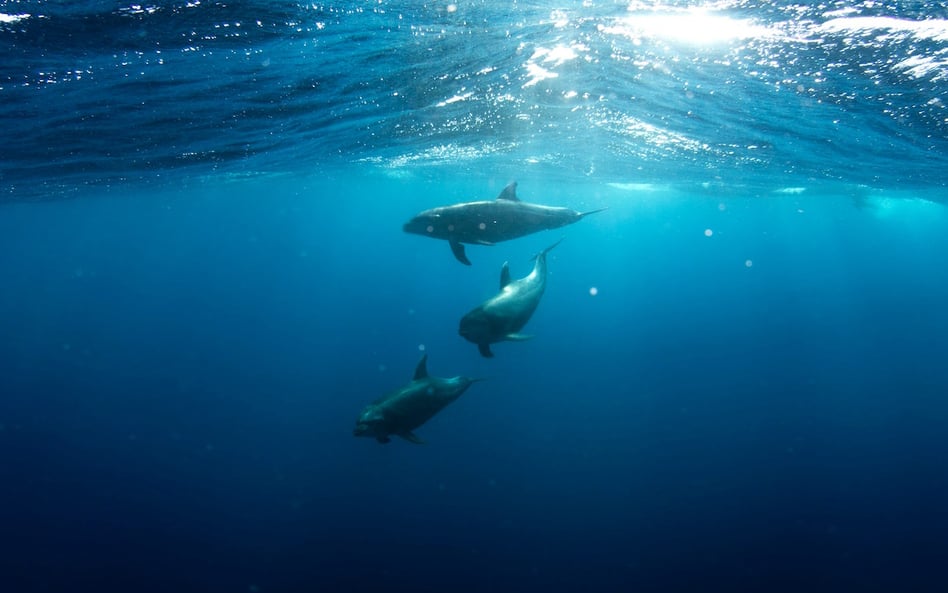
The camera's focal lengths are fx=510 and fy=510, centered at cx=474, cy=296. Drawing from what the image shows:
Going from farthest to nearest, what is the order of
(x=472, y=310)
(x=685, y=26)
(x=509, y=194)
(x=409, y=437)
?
(x=685, y=26) → (x=509, y=194) → (x=409, y=437) → (x=472, y=310)

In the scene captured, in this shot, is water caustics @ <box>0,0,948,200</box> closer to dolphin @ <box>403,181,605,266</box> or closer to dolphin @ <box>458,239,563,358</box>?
dolphin @ <box>403,181,605,266</box>

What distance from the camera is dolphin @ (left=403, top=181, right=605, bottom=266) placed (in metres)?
7.74

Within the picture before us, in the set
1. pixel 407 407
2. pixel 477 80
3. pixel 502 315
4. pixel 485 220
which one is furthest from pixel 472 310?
pixel 477 80

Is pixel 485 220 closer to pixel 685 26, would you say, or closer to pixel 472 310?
pixel 472 310

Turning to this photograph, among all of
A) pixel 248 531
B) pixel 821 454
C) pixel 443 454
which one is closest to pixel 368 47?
pixel 248 531

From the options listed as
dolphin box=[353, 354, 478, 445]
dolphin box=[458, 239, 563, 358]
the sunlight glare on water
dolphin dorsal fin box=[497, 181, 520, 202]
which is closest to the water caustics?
the sunlight glare on water

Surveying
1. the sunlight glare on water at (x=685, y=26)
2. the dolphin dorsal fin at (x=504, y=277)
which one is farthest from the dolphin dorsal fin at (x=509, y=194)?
the sunlight glare on water at (x=685, y=26)

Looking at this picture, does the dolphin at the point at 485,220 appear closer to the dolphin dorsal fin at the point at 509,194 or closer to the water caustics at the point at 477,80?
the dolphin dorsal fin at the point at 509,194

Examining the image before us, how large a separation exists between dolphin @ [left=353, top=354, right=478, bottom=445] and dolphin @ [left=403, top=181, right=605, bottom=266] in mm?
1975

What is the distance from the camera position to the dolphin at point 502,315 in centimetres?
736

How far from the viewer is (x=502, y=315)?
24.6ft

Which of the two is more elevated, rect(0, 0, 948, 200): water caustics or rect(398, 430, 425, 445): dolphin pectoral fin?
rect(0, 0, 948, 200): water caustics

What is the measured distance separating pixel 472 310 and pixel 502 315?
18.8 inches

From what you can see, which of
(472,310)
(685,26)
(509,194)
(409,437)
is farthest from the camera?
(685,26)
